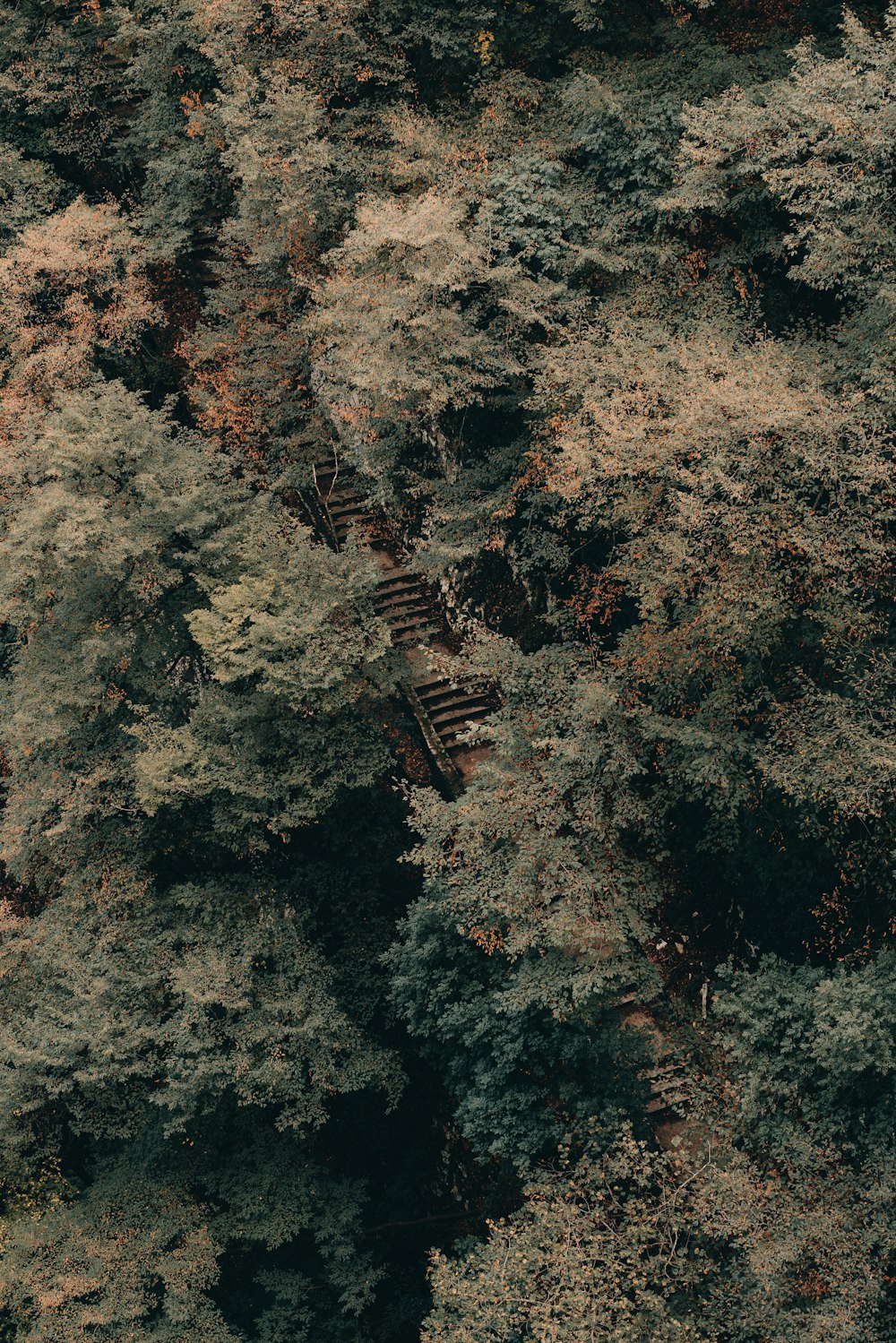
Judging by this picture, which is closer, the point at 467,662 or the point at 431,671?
the point at 467,662

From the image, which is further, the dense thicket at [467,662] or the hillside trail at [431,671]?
the hillside trail at [431,671]

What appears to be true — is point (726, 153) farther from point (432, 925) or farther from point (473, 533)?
point (432, 925)

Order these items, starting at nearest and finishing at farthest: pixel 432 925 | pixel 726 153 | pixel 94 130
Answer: pixel 726 153 < pixel 432 925 < pixel 94 130

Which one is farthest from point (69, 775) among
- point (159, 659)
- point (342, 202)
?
point (342, 202)

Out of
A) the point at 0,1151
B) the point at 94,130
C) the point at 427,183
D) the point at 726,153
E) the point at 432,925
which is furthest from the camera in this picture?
the point at 94,130

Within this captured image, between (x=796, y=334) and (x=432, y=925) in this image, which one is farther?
(x=432, y=925)

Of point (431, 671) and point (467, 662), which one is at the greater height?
point (467, 662)

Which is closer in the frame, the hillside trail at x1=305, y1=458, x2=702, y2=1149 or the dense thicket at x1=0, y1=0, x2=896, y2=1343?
the dense thicket at x1=0, y1=0, x2=896, y2=1343

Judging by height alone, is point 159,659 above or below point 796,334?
below
